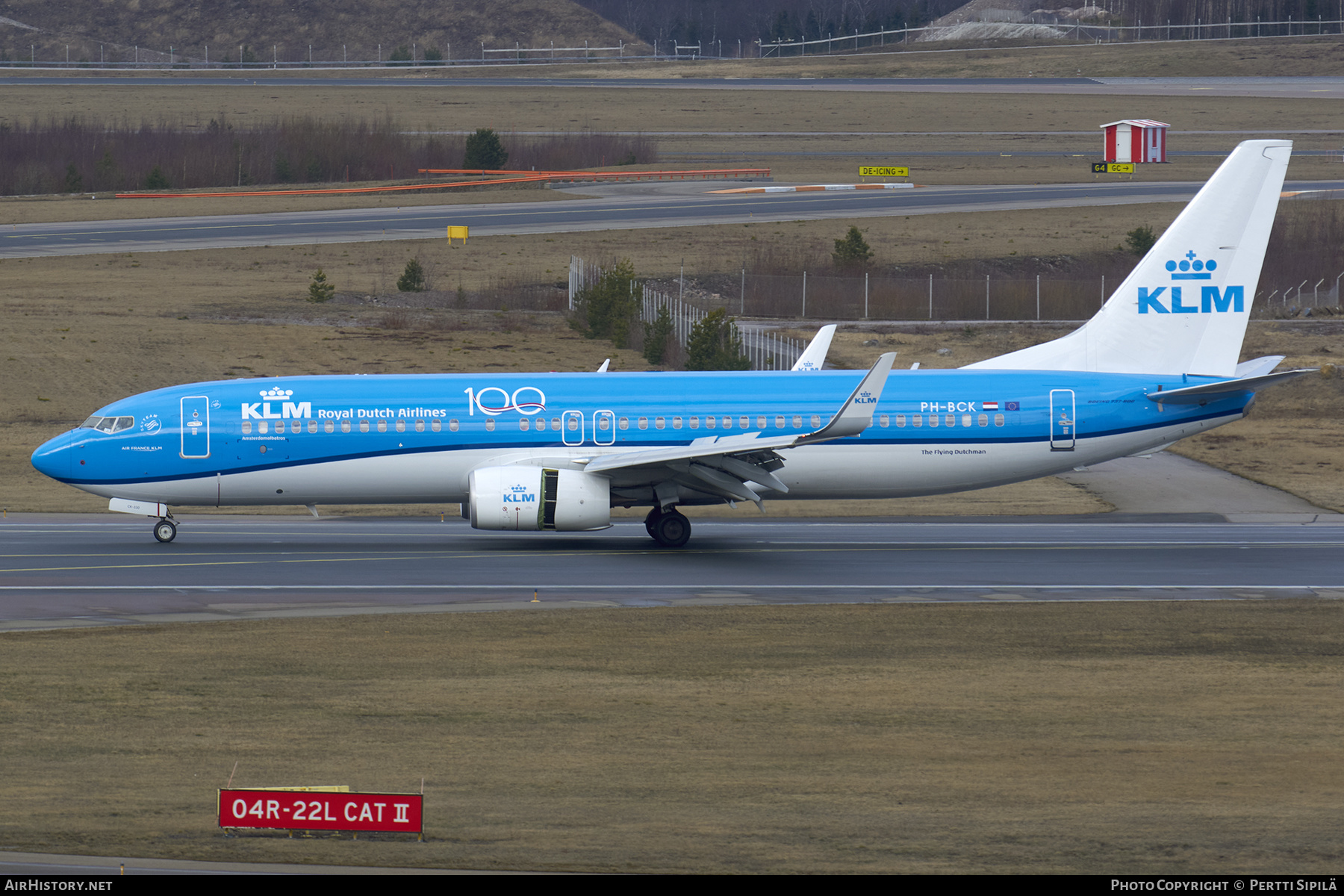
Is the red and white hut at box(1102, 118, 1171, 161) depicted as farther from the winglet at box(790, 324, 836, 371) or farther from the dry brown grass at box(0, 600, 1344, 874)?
the dry brown grass at box(0, 600, 1344, 874)

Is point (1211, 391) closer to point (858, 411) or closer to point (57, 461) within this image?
point (858, 411)

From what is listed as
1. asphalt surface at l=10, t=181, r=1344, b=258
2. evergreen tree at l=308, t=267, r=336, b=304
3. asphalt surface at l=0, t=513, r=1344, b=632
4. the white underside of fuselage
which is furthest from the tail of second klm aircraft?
asphalt surface at l=10, t=181, r=1344, b=258

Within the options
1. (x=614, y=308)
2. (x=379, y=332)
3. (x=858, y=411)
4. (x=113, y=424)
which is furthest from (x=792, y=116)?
(x=858, y=411)

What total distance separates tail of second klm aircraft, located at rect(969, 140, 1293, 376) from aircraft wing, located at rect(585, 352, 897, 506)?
6.54 metres

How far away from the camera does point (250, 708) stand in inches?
787

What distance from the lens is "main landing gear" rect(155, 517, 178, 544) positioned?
117ft

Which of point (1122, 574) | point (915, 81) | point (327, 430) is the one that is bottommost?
point (1122, 574)

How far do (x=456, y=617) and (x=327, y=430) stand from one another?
951 cm

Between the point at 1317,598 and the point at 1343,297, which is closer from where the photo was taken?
the point at 1317,598

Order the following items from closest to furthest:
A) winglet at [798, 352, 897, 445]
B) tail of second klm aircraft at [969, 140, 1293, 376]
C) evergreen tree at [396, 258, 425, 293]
A: winglet at [798, 352, 897, 445]
tail of second klm aircraft at [969, 140, 1293, 376]
evergreen tree at [396, 258, 425, 293]

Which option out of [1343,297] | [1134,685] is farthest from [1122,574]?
[1343,297]

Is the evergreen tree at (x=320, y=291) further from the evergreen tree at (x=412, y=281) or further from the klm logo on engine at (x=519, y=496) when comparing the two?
the klm logo on engine at (x=519, y=496)

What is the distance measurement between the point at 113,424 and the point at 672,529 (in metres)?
13.2
